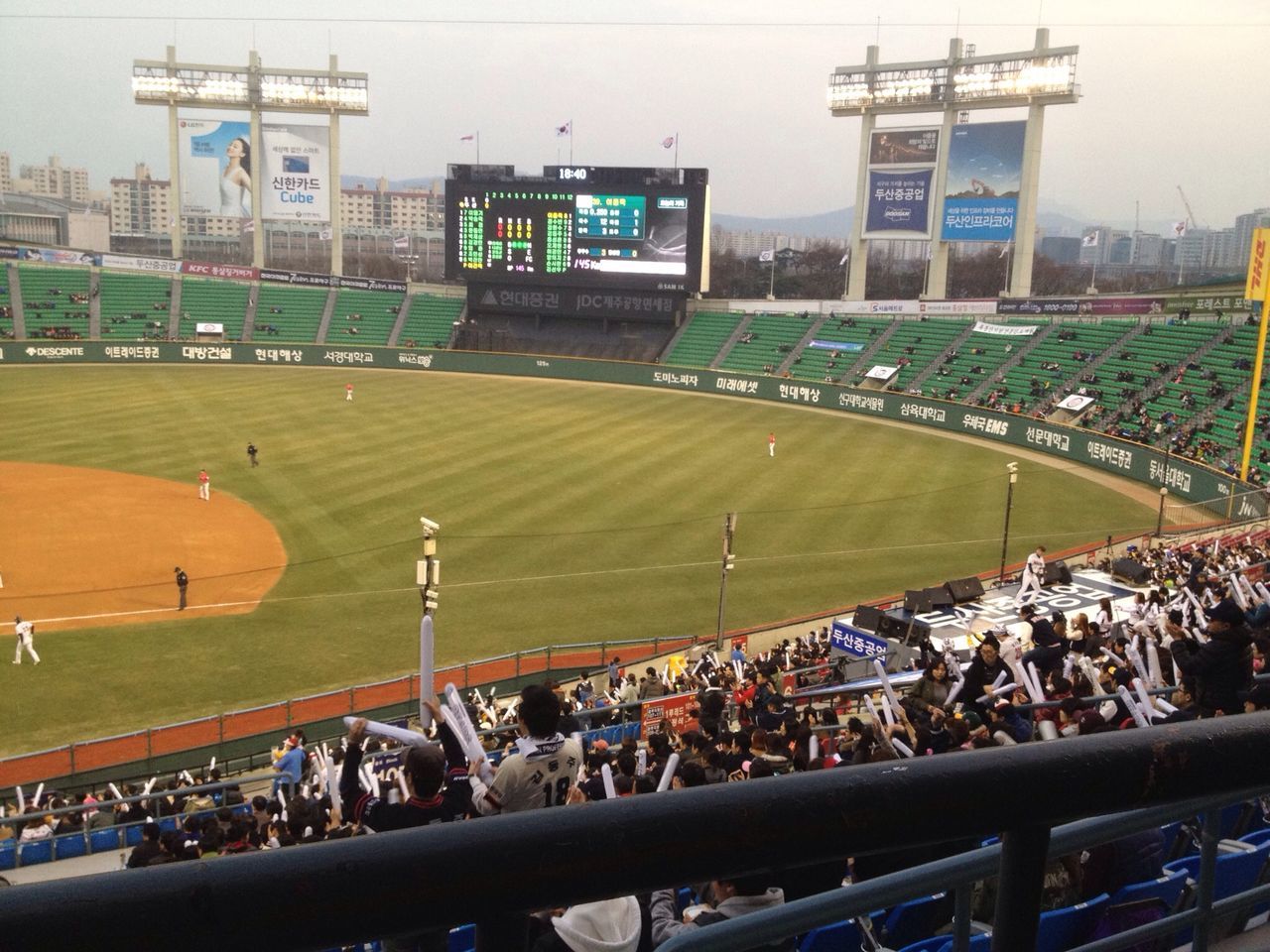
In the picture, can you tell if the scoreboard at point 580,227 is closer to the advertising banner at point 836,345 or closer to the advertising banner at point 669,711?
the advertising banner at point 836,345

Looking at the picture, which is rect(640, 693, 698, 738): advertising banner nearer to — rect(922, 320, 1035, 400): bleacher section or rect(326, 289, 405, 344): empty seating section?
rect(922, 320, 1035, 400): bleacher section

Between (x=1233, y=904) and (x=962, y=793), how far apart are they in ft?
3.39

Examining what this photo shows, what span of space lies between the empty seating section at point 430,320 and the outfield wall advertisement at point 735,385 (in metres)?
4.74

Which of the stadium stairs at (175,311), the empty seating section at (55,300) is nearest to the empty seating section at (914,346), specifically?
the stadium stairs at (175,311)

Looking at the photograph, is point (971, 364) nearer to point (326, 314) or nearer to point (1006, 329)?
point (1006, 329)

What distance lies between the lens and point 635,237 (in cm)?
7762

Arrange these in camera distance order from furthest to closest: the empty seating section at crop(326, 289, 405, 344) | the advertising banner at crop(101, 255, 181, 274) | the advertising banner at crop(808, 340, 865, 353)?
the advertising banner at crop(101, 255, 181, 274) < the empty seating section at crop(326, 289, 405, 344) < the advertising banner at crop(808, 340, 865, 353)

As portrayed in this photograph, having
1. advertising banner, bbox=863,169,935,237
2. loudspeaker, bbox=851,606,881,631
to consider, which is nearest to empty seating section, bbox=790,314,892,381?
advertising banner, bbox=863,169,935,237

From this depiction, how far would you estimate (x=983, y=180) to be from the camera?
7244 centimetres

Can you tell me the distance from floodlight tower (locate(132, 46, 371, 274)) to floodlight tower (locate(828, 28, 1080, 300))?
41728mm

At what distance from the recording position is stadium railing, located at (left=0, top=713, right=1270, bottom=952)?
3.99ft

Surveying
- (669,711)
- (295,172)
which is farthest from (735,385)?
(669,711)

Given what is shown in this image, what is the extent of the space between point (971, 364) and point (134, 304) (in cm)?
6429

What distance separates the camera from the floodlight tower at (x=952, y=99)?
2746 inches
